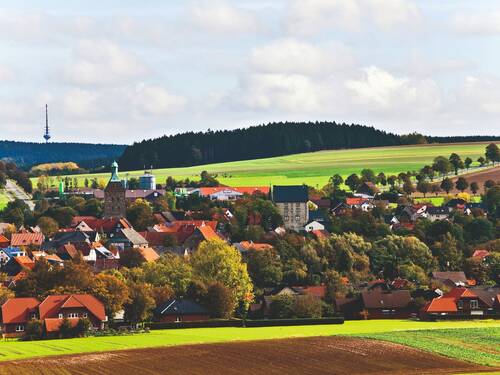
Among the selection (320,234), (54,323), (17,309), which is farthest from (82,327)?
(320,234)

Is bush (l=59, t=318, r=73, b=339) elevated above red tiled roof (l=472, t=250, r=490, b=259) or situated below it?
below

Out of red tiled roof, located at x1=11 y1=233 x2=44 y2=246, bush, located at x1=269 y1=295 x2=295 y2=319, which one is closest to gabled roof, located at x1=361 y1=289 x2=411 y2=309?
bush, located at x1=269 y1=295 x2=295 y2=319

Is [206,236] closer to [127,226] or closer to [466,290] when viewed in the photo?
[127,226]

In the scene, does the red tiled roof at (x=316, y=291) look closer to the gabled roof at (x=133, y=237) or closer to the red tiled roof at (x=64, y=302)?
the red tiled roof at (x=64, y=302)

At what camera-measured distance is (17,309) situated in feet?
323

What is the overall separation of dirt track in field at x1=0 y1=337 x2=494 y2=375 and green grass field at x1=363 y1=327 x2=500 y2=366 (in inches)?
63.9

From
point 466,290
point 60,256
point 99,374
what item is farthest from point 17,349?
point 60,256

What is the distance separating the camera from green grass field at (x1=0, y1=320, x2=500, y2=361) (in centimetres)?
8200

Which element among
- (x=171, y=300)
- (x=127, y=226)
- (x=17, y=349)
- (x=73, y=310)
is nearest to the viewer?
(x=17, y=349)

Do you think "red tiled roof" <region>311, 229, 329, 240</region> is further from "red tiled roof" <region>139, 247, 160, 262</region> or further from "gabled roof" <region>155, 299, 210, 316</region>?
"gabled roof" <region>155, 299, 210, 316</region>

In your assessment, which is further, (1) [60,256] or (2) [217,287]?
(1) [60,256]

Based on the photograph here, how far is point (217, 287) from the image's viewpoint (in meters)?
106

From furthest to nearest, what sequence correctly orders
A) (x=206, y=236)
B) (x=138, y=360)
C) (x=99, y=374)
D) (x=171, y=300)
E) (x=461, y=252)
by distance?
(x=206, y=236)
(x=461, y=252)
(x=171, y=300)
(x=138, y=360)
(x=99, y=374)

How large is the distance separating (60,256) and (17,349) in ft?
228
